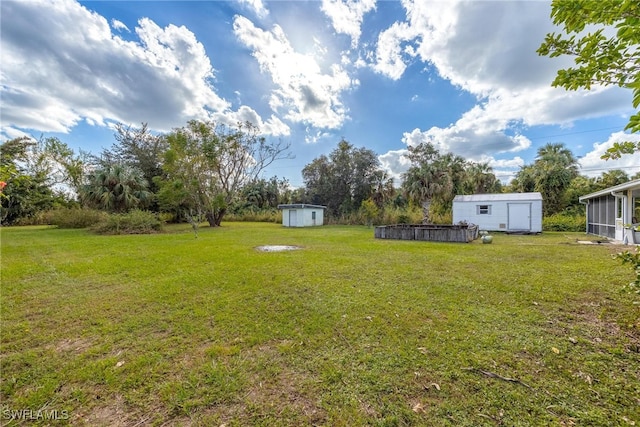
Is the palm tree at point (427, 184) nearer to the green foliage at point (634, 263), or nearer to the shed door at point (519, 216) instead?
the shed door at point (519, 216)

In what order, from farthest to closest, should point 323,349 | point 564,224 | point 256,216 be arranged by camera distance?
point 256,216 → point 564,224 → point 323,349

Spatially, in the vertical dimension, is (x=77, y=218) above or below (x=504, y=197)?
below

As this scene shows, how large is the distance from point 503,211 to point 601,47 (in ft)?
52.4

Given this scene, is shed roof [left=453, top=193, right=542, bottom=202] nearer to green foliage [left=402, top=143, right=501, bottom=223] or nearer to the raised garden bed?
green foliage [left=402, top=143, right=501, bottom=223]

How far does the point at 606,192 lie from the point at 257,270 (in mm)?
13187

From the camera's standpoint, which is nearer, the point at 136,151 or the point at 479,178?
the point at 479,178

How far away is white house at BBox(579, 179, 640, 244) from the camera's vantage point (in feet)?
28.0

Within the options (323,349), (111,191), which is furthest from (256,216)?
(323,349)

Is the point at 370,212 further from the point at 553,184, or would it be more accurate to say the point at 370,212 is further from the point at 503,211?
the point at 553,184

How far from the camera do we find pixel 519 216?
14148 millimetres

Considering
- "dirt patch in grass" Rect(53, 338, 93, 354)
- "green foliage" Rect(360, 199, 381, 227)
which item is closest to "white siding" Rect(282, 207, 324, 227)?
"green foliage" Rect(360, 199, 381, 227)

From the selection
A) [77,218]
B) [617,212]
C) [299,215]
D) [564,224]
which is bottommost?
[77,218]

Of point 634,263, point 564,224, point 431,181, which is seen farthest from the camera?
point 431,181

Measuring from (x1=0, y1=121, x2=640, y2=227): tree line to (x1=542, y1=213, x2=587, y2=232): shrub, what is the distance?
8.87 ft
